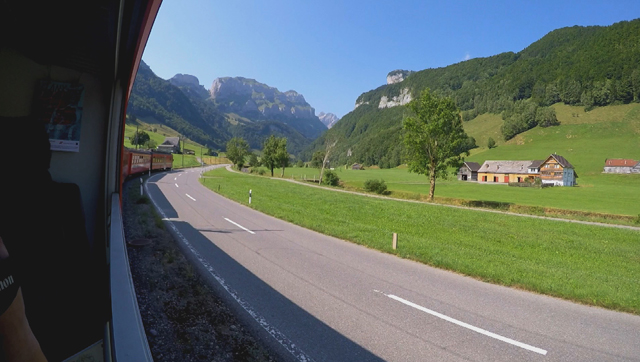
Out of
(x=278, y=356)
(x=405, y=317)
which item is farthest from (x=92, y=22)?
(x=405, y=317)

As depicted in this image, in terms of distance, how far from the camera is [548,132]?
115438 mm

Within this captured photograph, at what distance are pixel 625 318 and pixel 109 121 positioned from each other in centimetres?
1018

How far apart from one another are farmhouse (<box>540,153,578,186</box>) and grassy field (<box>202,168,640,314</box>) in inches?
2583

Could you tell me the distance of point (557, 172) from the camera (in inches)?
2884

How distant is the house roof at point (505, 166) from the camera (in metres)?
84.2

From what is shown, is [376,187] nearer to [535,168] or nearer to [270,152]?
[270,152]

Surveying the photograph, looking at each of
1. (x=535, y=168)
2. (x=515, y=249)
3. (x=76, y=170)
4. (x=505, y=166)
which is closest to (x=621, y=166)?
(x=535, y=168)

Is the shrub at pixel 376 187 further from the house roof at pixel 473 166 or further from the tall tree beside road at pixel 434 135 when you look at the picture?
the house roof at pixel 473 166

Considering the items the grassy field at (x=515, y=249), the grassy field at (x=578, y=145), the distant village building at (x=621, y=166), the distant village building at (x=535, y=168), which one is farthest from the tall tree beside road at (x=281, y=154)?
the distant village building at (x=621, y=166)

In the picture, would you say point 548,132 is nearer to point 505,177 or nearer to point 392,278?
point 505,177

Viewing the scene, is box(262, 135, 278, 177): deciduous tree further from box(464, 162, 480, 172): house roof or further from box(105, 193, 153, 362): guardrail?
box(464, 162, 480, 172): house roof

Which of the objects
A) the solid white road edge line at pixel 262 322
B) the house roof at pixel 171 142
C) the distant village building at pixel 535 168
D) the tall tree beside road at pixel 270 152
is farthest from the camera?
the house roof at pixel 171 142

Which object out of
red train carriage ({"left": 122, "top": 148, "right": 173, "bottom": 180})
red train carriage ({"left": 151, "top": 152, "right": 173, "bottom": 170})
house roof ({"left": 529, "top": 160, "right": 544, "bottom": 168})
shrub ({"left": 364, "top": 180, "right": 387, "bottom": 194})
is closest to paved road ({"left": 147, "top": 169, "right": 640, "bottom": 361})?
red train carriage ({"left": 122, "top": 148, "right": 173, "bottom": 180})

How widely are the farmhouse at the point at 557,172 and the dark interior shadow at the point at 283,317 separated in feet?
276
